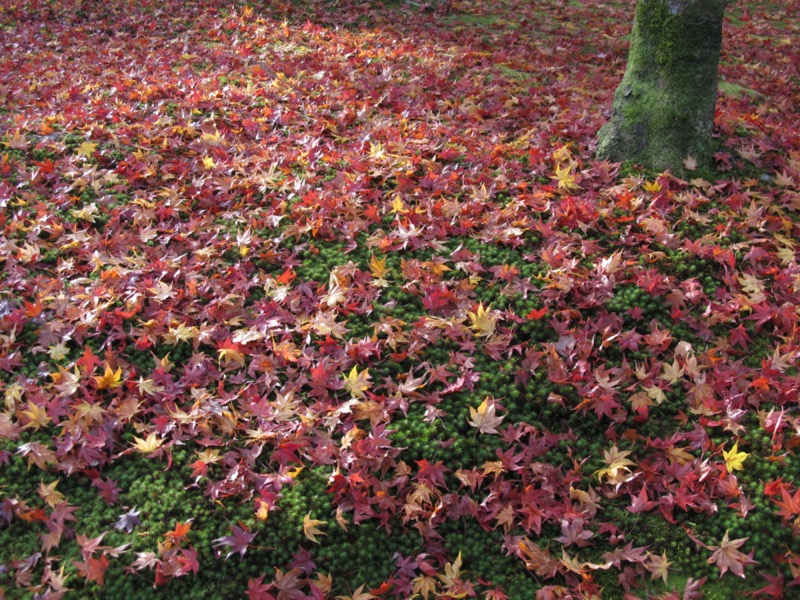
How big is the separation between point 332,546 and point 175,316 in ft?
5.61

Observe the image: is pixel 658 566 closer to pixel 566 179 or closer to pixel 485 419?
pixel 485 419

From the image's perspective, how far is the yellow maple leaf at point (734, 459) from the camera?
2.83 meters

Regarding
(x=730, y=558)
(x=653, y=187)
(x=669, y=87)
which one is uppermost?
(x=669, y=87)

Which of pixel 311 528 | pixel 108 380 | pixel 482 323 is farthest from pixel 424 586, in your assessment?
pixel 108 380

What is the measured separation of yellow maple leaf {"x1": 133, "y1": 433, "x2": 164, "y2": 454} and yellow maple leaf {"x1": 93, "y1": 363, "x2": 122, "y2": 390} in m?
0.40

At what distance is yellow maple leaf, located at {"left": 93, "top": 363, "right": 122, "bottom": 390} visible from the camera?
10.5 feet

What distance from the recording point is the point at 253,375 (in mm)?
3336

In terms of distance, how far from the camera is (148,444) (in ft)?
9.75

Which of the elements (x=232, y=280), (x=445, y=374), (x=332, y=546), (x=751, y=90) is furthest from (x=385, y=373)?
(x=751, y=90)

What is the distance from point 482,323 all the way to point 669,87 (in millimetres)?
2478

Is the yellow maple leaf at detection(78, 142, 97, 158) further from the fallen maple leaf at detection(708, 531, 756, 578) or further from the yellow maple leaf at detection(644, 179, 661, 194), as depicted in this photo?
the fallen maple leaf at detection(708, 531, 756, 578)

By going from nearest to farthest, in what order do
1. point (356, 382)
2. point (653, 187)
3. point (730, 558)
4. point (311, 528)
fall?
point (730, 558) → point (311, 528) → point (356, 382) → point (653, 187)

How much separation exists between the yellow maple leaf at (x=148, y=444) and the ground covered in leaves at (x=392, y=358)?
1 cm

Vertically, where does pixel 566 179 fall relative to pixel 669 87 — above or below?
below
